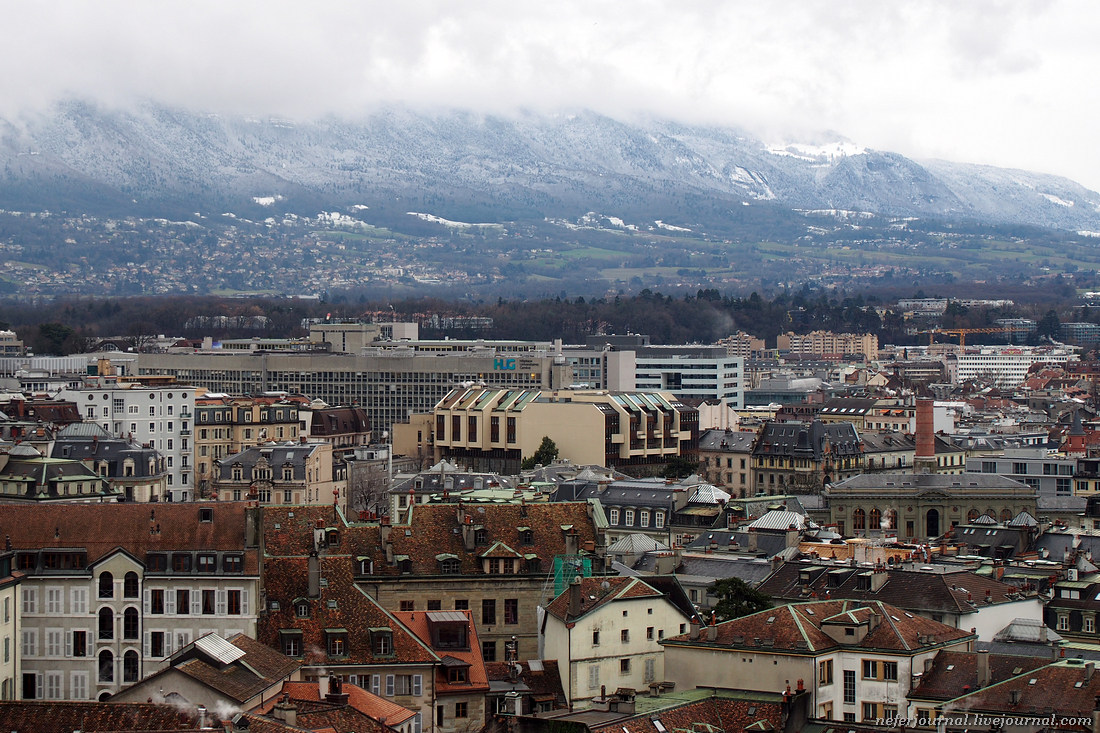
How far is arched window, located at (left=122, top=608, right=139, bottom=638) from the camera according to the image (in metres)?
52.6

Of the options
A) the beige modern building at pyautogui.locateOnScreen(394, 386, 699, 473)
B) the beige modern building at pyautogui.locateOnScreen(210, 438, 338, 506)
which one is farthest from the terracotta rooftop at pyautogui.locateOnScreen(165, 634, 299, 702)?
the beige modern building at pyautogui.locateOnScreen(394, 386, 699, 473)

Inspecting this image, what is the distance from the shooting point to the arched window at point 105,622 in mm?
52625

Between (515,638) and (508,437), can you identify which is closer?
(515,638)

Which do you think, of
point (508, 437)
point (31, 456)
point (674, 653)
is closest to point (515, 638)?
point (674, 653)

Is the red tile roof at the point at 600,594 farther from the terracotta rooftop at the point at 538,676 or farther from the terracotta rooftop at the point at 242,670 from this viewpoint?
→ the terracotta rooftop at the point at 242,670

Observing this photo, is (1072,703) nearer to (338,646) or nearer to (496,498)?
(338,646)

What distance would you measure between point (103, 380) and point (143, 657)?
8659 centimetres

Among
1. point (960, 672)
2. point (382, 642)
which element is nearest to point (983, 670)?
point (960, 672)

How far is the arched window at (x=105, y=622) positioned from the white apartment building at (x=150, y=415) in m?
66.3

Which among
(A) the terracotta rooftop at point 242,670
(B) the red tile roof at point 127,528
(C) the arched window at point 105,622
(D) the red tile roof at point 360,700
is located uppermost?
(B) the red tile roof at point 127,528

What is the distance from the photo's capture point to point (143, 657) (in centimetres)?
5225

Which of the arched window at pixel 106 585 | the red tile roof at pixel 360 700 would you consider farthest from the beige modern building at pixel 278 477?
the red tile roof at pixel 360 700

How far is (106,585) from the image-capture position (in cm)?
5294

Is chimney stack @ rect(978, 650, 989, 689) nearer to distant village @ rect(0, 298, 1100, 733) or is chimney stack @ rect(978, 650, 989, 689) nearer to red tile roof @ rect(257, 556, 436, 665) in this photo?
distant village @ rect(0, 298, 1100, 733)
